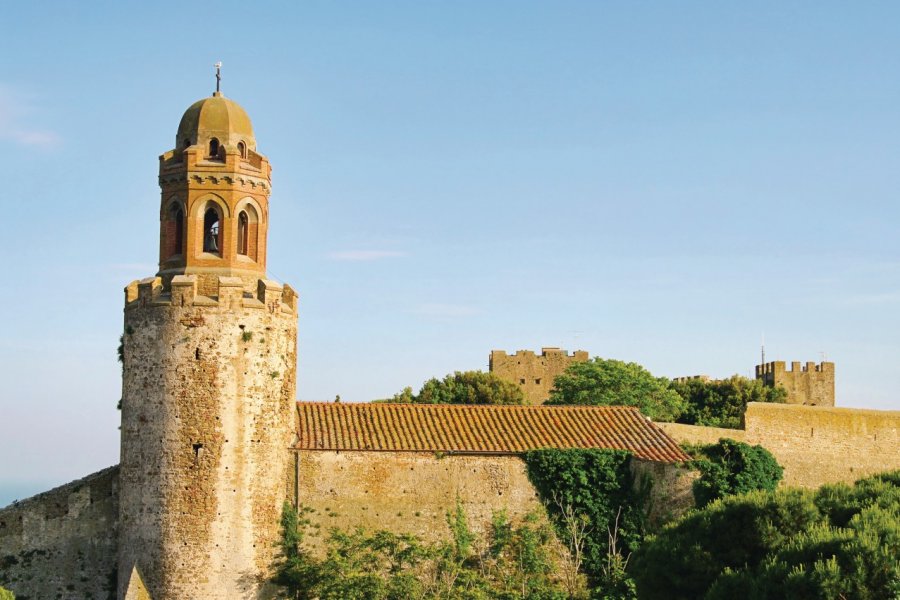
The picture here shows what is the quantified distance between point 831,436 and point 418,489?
15.3m

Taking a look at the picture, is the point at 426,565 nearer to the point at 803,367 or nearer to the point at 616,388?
the point at 616,388

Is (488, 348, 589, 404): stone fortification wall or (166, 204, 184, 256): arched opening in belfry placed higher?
(166, 204, 184, 256): arched opening in belfry

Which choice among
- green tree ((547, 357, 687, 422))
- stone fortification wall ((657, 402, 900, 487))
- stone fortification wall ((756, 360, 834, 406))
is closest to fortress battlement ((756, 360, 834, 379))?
stone fortification wall ((756, 360, 834, 406))

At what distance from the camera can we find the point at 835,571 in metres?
26.9

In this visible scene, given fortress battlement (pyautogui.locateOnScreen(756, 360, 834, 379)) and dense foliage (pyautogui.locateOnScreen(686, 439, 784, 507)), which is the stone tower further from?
fortress battlement (pyautogui.locateOnScreen(756, 360, 834, 379))

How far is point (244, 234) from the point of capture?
37969 millimetres

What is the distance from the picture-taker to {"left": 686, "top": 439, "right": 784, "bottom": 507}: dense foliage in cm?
3738

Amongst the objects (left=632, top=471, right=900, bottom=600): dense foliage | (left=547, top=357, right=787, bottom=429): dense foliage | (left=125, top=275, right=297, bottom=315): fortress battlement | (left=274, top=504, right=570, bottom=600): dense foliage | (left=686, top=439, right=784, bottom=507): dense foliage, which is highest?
(left=125, top=275, right=297, bottom=315): fortress battlement

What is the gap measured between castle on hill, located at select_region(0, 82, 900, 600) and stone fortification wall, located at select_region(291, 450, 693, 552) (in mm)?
41

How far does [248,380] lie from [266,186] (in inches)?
231

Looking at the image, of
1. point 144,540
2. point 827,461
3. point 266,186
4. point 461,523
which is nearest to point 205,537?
point 144,540

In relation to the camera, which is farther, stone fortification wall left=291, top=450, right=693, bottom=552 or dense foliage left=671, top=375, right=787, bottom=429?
dense foliage left=671, top=375, right=787, bottom=429

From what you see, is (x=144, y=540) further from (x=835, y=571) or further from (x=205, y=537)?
(x=835, y=571)

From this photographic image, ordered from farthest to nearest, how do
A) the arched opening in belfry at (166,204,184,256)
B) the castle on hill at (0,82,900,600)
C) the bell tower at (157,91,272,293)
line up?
the arched opening in belfry at (166,204,184,256)
the bell tower at (157,91,272,293)
the castle on hill at (0,82,900,600)
